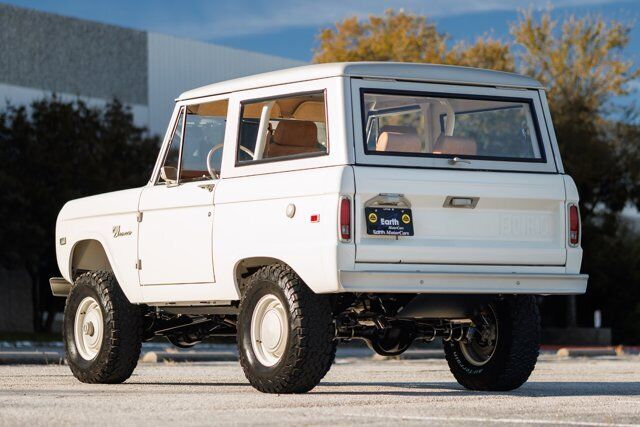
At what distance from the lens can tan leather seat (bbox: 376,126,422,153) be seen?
10686mm

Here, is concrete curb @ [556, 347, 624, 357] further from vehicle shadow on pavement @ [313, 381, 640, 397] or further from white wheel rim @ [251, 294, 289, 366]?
white wheel rim @ [251, 294, 289, 366]

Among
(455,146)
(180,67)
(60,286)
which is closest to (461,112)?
(455,146)

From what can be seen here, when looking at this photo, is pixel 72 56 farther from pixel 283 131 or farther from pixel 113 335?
pixel 283 131

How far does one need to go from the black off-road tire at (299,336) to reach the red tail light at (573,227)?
205 centimetres

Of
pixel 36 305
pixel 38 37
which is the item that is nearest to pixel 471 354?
pixel 36 305

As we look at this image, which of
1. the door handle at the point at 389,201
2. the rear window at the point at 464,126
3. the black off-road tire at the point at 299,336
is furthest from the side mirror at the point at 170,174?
the door handle at the point at 389,201

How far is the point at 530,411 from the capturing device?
9109mm

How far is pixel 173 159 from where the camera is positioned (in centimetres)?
1258

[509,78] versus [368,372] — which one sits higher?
[509,78]

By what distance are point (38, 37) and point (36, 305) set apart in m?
10.4

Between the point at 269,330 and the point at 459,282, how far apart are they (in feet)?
4.81

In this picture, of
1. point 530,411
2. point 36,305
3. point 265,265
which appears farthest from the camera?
point 36,305

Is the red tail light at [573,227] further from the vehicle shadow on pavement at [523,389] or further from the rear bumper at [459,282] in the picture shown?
the vehicle shadow on pavement at [523,389]

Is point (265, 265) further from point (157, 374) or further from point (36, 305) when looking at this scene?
point (36, 305)
